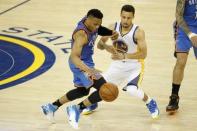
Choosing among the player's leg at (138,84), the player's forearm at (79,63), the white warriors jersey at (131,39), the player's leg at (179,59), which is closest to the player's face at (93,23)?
the player's forearm at (79,63)

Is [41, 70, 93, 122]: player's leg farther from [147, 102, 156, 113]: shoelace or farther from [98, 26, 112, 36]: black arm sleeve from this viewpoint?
[147, 102, 156, 113]: shoelace

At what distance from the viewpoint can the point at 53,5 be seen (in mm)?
12984

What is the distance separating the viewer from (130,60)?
5.84 m

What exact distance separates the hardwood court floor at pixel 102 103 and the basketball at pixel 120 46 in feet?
2.82

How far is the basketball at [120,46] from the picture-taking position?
5.81 metres

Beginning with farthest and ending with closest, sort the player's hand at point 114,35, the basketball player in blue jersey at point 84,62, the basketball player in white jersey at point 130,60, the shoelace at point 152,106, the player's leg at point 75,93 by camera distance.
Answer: the shoelace at point 152,106 → the player's hand at point 114,35 → the basketball player in white jersey at point 130,60 → the player's leg at point 75,93 → the basketball player in blue jersey at point 84,62

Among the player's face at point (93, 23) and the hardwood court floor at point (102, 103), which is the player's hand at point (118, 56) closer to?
the player's face at point (93, 23)

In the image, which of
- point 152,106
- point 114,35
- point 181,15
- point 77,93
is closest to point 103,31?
point 114,35

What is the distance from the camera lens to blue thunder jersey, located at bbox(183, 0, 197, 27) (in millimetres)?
5891

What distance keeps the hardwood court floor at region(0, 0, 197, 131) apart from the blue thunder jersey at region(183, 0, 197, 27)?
3.76 feet

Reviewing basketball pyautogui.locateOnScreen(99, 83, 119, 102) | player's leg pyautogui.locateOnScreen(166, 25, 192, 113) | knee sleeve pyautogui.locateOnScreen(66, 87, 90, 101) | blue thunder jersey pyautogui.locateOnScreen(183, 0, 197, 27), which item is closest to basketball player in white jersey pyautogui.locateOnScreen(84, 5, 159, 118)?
player's leg pyautogui.locateOnScreen(166, 25, 192, 113)

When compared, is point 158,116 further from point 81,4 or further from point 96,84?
point 81,4

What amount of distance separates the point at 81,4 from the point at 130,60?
24.5 ft

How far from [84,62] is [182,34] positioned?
52.7 inches
